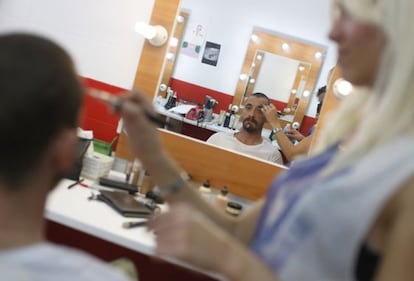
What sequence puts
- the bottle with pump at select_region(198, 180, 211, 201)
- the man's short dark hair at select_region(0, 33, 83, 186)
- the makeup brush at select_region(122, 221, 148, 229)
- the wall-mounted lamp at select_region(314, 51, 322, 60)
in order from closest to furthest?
1. the man's short dark hair at select_region(0, 33, 83, 186)
2. the makeup brush at select_region(122, 221, 148, 229)
3. the bottle with pump at select_region(198, 180, 211, 201)
4. the wall-mounted lamp at select_region(314, 51, 322, 60)

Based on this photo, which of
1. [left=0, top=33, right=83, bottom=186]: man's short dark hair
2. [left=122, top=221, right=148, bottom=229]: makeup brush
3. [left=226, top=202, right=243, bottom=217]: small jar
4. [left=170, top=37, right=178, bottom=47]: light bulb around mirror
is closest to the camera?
[left=0, top=33, right=83, bottom=186]: man's short dark hair

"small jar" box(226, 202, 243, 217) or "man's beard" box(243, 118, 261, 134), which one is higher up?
"man's beard" box(243, 118, 261, 134)

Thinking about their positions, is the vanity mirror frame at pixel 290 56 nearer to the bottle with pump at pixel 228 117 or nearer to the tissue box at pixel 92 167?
the bottle with pump at pixel 228 117

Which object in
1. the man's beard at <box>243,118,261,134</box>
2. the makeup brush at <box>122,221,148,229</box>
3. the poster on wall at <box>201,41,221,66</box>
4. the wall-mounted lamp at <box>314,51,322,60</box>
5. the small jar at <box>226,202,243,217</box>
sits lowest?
the makeup brush at <box>122,221,148,229</box>

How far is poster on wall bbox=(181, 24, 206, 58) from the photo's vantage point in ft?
6.49

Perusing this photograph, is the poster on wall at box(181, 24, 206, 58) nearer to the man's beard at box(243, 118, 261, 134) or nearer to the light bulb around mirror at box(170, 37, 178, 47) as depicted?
the light bulb around mirror at box(170, 37, 178, 47)

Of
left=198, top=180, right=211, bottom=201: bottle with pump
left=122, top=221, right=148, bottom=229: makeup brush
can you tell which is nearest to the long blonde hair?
left=122, top=221, right=148, bottom=229: makeup brush

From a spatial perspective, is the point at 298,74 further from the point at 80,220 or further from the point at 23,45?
the point at 23,45

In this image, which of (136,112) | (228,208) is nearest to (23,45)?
(136,112)

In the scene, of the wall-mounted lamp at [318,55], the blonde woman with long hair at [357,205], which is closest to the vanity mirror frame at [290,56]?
the wall-mounted lamp at [318,55]

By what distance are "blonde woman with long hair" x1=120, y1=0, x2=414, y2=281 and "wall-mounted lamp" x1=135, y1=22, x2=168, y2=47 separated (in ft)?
4.06

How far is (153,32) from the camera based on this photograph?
6.43 ft

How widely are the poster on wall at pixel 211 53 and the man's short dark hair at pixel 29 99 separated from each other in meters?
1.27

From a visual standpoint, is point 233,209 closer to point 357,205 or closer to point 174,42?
point 174,42
